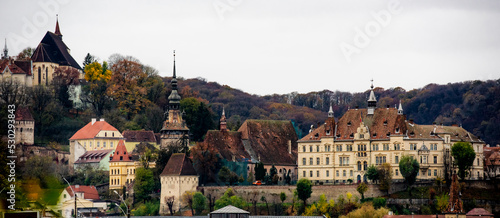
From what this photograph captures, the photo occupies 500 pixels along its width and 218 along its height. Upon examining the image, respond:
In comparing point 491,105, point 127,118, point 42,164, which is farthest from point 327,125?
point 491,105

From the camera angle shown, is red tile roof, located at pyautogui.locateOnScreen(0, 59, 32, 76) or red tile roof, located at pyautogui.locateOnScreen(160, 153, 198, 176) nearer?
red tile roof, located at pyautogui.locateOnScreen(160, 153, 198, 176)

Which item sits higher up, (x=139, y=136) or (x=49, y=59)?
(x=49, y=59)

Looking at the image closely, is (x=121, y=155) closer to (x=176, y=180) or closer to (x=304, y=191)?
(x=176, y=180)

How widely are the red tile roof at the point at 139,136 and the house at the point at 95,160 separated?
4.12m

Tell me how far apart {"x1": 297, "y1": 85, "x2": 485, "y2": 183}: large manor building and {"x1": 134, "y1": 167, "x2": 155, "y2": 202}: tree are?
16745 millimetres

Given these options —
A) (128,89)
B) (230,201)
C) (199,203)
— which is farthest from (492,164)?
(128,89)

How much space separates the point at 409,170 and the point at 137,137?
4686cm

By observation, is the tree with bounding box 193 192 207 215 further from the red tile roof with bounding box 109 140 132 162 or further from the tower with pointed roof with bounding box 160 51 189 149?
the red tile roof with bounding box 109 140 132 162

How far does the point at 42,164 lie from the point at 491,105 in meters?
102

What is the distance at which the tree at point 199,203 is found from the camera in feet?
402

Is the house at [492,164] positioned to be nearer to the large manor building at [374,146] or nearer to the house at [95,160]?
the large manor building at [374,146]

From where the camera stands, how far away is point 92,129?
515 ft

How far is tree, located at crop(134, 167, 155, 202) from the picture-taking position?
428 ft

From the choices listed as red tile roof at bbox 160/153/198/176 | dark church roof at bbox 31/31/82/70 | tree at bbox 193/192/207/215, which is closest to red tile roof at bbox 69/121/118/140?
dark church roof at bbox 31/31/82/70
